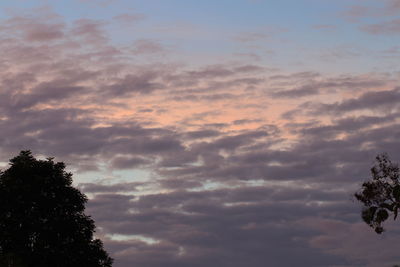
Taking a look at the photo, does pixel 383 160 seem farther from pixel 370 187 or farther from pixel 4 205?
pixel 4 205

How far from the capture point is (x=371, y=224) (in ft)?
285

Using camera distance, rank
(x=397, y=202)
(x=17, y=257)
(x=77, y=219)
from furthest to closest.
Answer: (x=77, y=219)
(x=17, y=257)
(x=397, y=202)

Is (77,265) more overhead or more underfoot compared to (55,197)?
more underfoot

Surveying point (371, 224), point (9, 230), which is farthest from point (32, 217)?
point (371, 224)

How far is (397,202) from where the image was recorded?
283ft

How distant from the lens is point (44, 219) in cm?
9775

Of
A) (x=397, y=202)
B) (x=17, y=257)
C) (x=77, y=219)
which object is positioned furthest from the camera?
(x=77, y=219)

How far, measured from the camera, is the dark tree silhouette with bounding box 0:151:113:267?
96.1 metres

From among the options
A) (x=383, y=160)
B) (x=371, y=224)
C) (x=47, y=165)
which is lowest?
(x=371, y=224)

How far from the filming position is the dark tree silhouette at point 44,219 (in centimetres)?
9606

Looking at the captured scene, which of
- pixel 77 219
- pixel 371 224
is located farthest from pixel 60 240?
pixel 371 224

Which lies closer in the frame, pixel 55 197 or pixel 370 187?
pixel 370 187

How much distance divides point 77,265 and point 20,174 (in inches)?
483

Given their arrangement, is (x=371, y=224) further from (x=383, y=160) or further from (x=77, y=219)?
(x=77, y=219)
